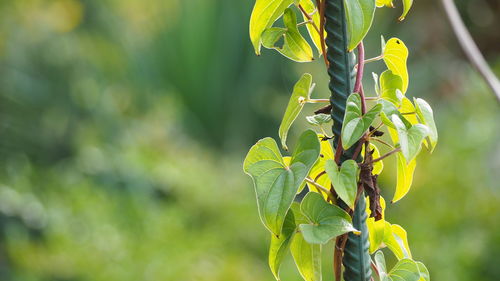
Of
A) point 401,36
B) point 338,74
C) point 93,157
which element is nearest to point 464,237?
point 93,157

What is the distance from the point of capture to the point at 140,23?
412cm

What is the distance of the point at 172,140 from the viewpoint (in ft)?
9.41

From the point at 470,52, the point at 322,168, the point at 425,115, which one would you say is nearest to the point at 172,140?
the point at 470,52

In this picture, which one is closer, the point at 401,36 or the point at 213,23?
the point at 213,23

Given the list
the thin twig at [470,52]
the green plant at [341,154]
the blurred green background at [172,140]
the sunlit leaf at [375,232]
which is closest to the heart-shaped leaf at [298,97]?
the green plant at [341,154]

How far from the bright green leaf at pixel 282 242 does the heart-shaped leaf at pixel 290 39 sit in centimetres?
14

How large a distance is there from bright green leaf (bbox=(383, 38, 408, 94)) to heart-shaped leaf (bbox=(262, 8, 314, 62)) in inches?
2.6

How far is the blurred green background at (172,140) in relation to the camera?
202 centimetres

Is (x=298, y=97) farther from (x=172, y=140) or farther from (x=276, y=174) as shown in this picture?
(x=172, y=140)

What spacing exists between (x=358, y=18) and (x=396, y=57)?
11 cm

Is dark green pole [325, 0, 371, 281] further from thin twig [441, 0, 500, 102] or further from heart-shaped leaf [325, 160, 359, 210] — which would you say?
thin twig [441, 0, 500, 102]

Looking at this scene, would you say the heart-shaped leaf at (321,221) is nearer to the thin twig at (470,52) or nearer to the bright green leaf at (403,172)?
the bright green leaf at (403,172)

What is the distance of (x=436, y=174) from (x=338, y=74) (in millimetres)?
1766

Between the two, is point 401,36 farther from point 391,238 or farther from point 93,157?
point 391,238
